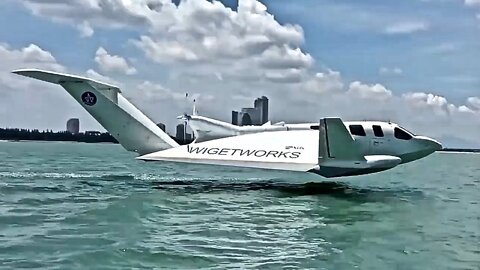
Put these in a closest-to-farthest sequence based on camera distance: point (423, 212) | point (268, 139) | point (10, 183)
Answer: point (423, 212) → point (10, 183) → point (268, 139)

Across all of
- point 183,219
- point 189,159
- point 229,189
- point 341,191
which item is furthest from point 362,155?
point 183,219

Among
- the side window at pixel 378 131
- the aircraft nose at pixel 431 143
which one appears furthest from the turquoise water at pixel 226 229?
the aircraft nose at pixel 431 143

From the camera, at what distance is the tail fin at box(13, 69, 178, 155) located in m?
29.5

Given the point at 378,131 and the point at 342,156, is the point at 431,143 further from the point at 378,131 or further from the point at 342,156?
the point at 342,156

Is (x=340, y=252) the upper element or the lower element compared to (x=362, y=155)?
lower

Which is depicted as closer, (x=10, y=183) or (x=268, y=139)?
(x=10, y=183)

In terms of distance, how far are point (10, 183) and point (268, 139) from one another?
13124mm

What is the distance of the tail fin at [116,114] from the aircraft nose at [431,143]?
13.7 meters

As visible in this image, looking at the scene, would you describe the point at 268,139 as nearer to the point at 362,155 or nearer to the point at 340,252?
the point at 362,155

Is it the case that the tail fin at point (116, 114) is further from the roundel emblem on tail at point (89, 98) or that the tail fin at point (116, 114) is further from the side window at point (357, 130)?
the side window at point (357, 130)

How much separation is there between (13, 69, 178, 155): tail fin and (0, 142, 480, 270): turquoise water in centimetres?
412

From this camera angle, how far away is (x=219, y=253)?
1177cm

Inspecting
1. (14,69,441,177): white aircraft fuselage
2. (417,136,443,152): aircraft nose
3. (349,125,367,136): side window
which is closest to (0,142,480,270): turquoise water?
(14,69,441,177): white aircraft fuselage

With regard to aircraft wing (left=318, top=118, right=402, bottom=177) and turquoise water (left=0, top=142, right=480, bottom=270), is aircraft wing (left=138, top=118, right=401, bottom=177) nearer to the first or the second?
aircraft wing (left=318, top=118, right=402, bottom=177)
